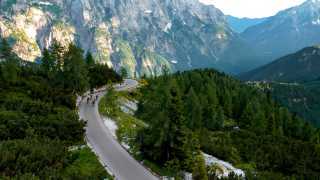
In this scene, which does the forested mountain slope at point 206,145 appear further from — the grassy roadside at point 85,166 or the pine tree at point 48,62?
the pine tree at point 48,62

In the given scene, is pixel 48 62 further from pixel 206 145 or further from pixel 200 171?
pixel 200 171

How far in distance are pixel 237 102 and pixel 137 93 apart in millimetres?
43359

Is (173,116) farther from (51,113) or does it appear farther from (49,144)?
(51,113)

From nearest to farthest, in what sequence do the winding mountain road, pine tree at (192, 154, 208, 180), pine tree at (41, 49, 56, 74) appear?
pine tree at (192, 154, 208, 180) → the winding mountain road → pine tree at (41, 49, 56, 74)

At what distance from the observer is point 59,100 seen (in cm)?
6831

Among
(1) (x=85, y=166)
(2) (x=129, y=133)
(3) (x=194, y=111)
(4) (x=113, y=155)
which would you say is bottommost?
(1) (x=85, y=166)

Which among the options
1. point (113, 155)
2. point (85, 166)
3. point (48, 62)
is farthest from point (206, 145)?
point (48, 62)

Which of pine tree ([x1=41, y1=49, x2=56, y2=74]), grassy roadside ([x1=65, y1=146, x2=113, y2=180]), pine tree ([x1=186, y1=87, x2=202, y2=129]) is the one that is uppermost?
pine tree ([x1=41, y1=49, x2=56, y2=74])

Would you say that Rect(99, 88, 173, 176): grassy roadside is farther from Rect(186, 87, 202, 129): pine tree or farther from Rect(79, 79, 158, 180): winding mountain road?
Rect(186, 87, 202, 129): pine tree

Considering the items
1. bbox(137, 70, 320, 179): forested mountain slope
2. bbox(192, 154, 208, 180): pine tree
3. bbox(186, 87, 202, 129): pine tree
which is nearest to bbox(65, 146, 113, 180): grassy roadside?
bbox(137, 70, 320, 179): forested mountain slope

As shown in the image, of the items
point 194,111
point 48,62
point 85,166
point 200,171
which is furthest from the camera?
point 48,62

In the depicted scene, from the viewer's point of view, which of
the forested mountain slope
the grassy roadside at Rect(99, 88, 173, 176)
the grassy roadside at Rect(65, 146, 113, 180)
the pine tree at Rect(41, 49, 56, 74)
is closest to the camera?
the grassy roadside at Rect(65, 146, 113, 180)

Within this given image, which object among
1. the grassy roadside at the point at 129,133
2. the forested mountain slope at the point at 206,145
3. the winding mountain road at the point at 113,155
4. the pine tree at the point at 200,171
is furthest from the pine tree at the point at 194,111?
the pine tree at the point at 200,171

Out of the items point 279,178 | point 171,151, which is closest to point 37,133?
point 171,151
